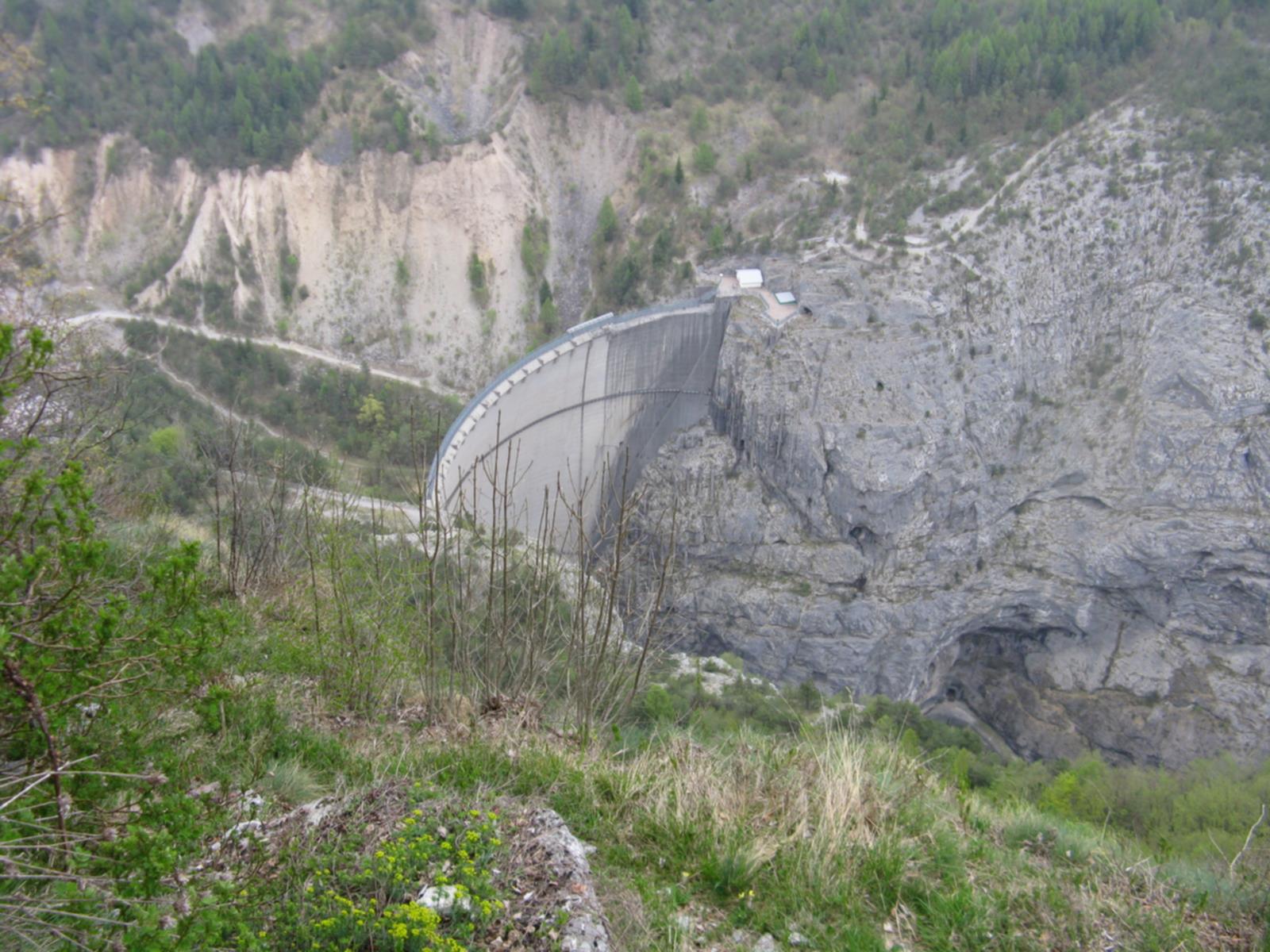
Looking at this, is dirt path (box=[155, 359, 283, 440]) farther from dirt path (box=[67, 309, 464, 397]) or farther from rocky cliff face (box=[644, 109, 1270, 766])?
rocky cliff face (box=[644, 109, 1270, 766])

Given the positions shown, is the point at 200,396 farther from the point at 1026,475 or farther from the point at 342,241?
the point at 1026,475

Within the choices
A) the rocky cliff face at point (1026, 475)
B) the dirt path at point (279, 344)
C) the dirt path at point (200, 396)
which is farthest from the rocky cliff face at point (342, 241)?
the rocky cliff face at point (1026, 475)

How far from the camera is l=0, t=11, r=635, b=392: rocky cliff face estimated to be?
3312cm

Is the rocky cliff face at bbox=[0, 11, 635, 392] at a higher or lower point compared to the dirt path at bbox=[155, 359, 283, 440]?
higher

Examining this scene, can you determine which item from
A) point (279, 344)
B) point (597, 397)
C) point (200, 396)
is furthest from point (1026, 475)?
point (200, 396)

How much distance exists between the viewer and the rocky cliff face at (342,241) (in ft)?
109

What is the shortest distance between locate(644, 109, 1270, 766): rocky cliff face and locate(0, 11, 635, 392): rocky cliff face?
10.4 m

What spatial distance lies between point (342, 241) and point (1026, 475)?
88.3 feet

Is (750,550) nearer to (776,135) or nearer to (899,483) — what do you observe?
(899,483)

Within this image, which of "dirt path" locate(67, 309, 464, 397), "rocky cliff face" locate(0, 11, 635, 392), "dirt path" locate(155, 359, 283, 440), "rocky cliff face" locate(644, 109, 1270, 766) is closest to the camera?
"rocky cliff face" locate(644, 109, 1270, 766)

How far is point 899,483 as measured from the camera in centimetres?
2703

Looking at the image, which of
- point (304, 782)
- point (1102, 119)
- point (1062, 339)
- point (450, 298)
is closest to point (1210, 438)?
point (1062, 339)

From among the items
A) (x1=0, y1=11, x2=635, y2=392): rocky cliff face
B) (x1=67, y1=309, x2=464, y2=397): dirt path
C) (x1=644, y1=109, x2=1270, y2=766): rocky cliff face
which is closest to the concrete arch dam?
(x1=644, y1=109, x2=1270, y2=766): rocky cliff face

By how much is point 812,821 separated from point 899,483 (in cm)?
2377
